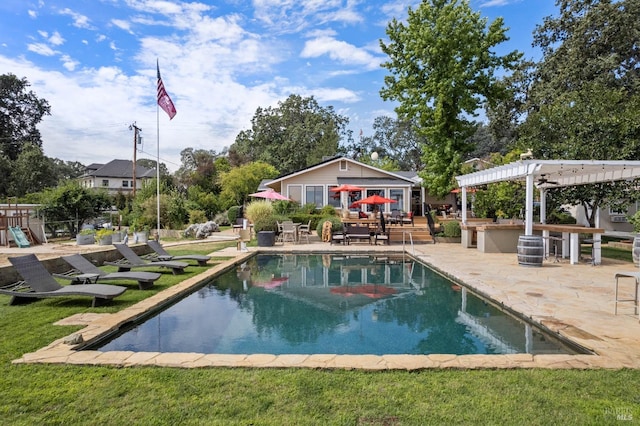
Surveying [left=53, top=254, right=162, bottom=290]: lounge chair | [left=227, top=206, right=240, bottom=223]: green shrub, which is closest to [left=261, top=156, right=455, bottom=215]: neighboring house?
[left=227, top=206, right=240, bottom=223]: green shrub

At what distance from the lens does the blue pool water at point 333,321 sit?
490 cm

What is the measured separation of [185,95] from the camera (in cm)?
2250

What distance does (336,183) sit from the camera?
2605 cm

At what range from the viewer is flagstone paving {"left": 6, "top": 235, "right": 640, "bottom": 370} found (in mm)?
3715

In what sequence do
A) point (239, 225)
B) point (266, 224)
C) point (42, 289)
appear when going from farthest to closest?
point (239, 225) < point (266, 224) < point (42, 289)

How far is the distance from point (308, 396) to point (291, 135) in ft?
153

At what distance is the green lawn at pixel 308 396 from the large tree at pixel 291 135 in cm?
3887

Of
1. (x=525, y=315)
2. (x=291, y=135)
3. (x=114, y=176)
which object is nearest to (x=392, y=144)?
(x=291, y=135)

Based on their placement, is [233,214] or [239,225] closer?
[239,225]

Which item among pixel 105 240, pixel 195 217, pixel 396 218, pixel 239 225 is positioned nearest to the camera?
pixel 105 240

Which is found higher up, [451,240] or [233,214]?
[233,214]

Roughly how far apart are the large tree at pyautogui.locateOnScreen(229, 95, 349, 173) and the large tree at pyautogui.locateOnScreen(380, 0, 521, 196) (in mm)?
21621

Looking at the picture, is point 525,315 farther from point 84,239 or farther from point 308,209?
point 308,209

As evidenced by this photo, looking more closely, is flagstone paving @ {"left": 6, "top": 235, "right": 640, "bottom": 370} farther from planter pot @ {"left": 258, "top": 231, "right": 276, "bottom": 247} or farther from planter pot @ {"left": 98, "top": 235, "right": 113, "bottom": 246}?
planter pot @ {"left": 98, "top": 235, "right": 113, "bottom": 246}
